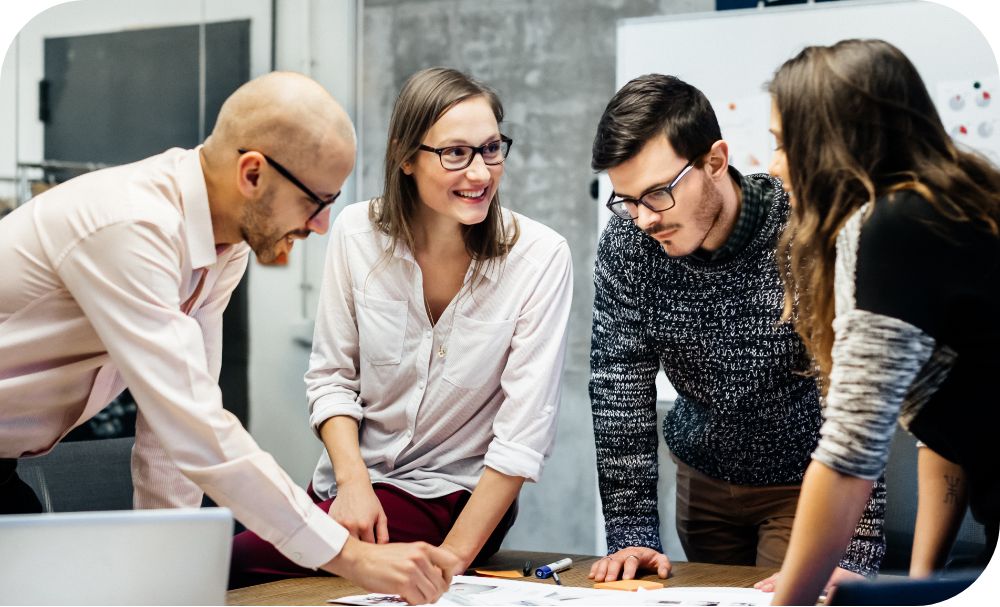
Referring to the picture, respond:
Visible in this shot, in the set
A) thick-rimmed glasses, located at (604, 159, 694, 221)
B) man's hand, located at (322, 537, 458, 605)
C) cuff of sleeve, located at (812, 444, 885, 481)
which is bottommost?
man's hand, located at (322, 537, 458, 605)

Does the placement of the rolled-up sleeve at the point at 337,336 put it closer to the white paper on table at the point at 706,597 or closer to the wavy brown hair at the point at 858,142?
the white paper on table at the point at 706,597

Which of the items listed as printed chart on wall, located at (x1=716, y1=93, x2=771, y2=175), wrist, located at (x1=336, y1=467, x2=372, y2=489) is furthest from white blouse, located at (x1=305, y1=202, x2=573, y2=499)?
printed chart on wall, located at (x1=716, y1=93, x2=771, y2=175)

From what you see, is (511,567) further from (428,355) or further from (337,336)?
(337,336)

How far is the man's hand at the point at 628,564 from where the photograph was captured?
1791 mm

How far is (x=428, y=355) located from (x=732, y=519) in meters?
0.77

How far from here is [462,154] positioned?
198 cm

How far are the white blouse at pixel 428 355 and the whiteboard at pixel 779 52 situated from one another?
1.48 meters

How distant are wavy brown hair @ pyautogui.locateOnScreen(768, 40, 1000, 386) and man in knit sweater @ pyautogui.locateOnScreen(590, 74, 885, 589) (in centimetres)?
62

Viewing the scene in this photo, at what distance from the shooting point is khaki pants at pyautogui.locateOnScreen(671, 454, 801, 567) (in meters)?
2.06

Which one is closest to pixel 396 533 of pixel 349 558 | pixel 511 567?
pixel 511 567

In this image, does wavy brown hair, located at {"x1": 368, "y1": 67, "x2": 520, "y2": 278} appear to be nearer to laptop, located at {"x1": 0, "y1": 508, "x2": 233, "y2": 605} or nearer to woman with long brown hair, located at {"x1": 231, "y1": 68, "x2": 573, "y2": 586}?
woman with long brown hair, located at {"x1": 231, "y1": 68, "x2": 573, "y2": 586}

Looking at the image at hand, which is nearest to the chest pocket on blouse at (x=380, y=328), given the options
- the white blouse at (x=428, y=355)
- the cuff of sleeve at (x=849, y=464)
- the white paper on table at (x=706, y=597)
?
the white blouse at (x=428, y=355)

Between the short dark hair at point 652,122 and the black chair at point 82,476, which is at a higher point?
the short dark hair at point 652,122

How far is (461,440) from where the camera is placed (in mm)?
2055
